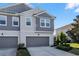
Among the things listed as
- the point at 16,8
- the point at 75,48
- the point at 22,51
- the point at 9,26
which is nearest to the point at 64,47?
the point at 75,48

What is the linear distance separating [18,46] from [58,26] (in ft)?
5.13

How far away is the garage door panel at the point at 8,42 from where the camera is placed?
704 centimetres

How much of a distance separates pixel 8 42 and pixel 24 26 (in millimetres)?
800

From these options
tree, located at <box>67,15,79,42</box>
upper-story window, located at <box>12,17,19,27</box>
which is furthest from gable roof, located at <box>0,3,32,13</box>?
tree, located at <box>67,15,79,42</box>

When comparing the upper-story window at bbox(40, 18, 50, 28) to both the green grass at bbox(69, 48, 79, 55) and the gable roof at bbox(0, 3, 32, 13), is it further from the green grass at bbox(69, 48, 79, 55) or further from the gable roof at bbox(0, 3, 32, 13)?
the green grass at bbox(69, 48, 79, 55)

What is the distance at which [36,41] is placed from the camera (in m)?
7.36

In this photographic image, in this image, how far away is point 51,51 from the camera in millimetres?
7066

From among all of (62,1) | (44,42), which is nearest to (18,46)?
(44,42)

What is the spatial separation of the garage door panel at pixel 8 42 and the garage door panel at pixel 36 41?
444 millimetres

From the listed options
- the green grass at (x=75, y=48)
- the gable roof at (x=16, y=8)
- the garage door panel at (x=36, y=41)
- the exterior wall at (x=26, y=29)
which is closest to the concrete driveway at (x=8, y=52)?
the exterior wall at (x=26, y=29)

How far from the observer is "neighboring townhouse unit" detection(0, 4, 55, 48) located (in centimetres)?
698

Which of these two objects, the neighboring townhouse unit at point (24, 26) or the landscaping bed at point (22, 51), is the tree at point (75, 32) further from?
the landscaping bed at point (22, 51)

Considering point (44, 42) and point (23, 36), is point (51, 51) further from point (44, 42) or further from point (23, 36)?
point (23, 36)

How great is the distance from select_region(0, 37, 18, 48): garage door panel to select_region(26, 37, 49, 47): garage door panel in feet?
1.46
